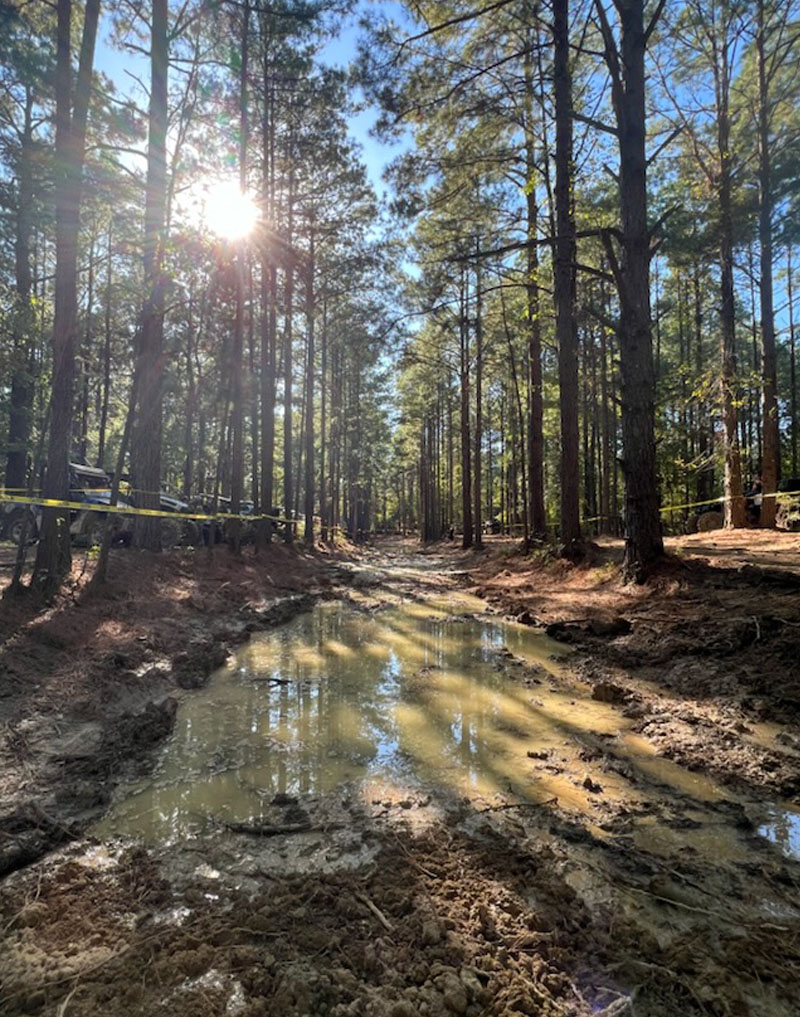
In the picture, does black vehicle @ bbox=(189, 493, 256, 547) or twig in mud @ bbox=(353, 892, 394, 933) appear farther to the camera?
black vehicle @ bbox=(189, 493, 256, 547)

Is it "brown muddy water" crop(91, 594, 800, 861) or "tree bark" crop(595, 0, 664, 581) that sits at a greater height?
"tree bark" crop(595, 0, 664, 581)

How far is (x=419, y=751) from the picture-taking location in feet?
10.9

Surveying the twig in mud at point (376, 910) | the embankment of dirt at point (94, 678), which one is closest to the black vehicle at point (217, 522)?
the embankment of dirt at point (94, 678)

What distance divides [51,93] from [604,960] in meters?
14.8

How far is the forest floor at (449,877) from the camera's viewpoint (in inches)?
60.4

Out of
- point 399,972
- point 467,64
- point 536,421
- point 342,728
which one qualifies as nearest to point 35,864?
point 399,972

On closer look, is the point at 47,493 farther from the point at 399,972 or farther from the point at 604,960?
the point at 604,960

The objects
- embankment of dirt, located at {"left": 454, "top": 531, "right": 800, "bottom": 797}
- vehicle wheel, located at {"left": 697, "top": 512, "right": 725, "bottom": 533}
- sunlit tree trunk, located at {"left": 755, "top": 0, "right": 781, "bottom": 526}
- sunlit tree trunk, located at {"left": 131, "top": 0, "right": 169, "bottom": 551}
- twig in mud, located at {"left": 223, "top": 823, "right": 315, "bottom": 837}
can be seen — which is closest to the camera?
twig in mud, located at {"left": 223, "top": 823, "right": 315, "bottom": 837}

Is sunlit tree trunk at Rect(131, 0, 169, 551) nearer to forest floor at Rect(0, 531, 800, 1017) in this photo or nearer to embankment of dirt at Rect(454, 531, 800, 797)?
forest floor at Rect(0, 531, 800, 1017)

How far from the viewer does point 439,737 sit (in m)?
3.54

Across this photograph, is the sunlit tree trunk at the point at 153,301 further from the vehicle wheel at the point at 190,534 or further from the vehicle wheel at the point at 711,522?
the vehicle wheel at the point at 711,522

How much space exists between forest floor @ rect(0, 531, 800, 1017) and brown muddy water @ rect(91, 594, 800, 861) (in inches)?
1.2

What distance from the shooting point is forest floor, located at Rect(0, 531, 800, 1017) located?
1.53 meters

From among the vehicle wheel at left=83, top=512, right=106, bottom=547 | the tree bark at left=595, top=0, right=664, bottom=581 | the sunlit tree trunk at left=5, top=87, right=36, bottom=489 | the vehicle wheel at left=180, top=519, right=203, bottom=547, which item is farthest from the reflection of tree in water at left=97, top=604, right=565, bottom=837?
the sunlit tree trunk at left=5, top=87, right=36, bottom=489
